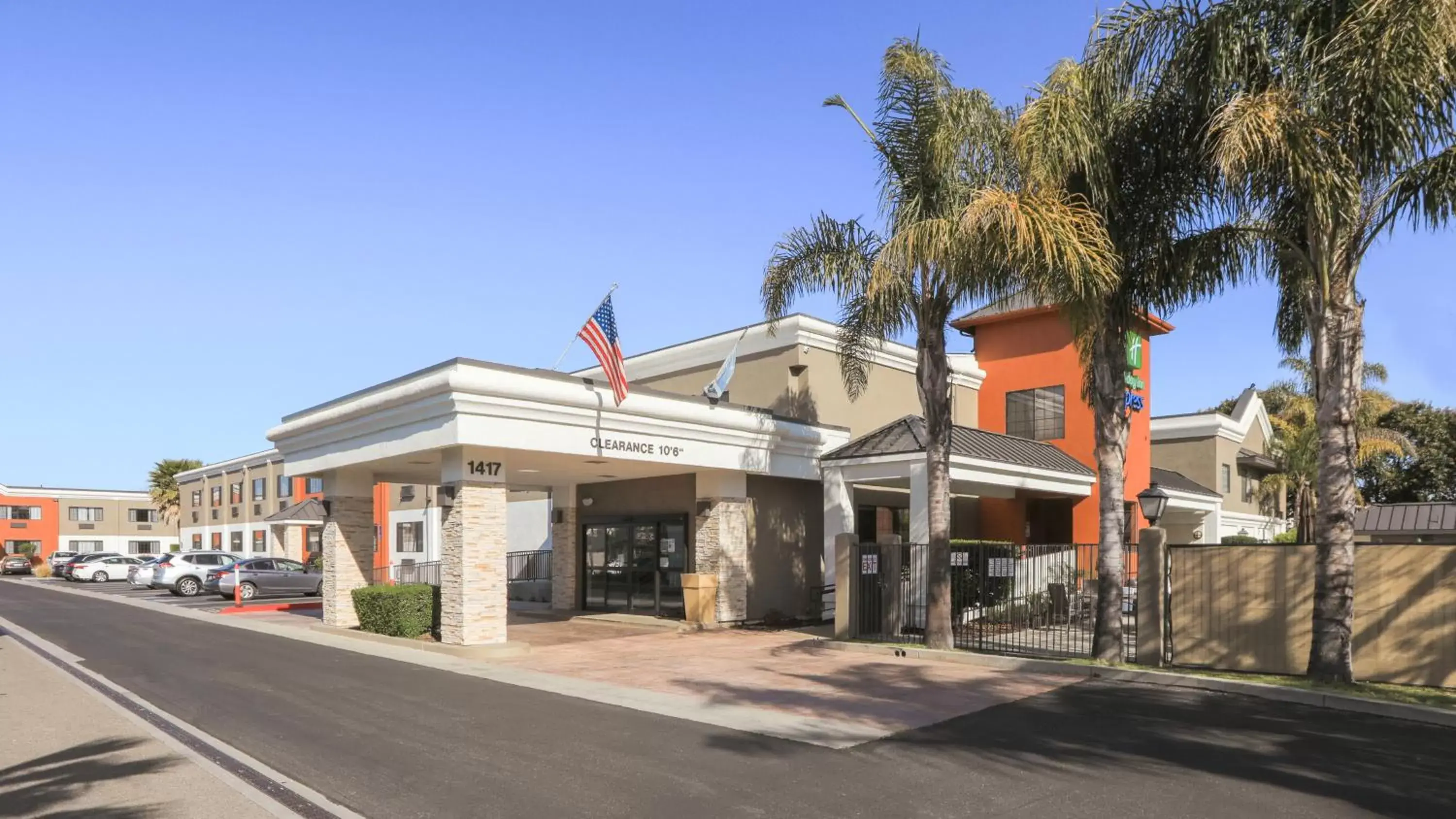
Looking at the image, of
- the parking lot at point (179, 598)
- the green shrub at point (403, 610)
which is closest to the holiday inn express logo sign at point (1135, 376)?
the green shrub at point (403, 610)

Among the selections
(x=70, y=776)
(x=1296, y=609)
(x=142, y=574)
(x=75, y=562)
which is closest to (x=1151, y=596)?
(x=1296, y=609)

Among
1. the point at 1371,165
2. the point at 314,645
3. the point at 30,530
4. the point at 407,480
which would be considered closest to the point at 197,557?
the point at 407,480

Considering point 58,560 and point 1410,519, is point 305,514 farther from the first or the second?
point 1410,519

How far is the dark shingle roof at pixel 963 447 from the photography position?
864 inches

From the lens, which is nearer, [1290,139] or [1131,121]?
[1290,139]

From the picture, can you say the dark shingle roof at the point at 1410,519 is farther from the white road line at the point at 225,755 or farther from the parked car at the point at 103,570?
the parked car at the point at 103,570

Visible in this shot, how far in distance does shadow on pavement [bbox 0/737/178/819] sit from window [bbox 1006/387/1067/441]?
918 inches

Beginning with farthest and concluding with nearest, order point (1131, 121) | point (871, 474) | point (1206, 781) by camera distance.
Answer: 1. point (871, 474)
2. point (1131, 121)
3. point (1206, 781)

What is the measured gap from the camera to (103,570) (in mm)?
51531

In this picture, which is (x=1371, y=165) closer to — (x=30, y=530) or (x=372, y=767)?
(x=372, y=767)

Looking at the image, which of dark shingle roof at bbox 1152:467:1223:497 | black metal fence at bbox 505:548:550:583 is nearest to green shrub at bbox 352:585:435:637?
black metal fence at bbox 505:548:550:583

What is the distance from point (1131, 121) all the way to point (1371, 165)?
10.7 ft

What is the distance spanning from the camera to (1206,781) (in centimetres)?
840

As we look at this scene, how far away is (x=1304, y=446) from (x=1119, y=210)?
27.4m
